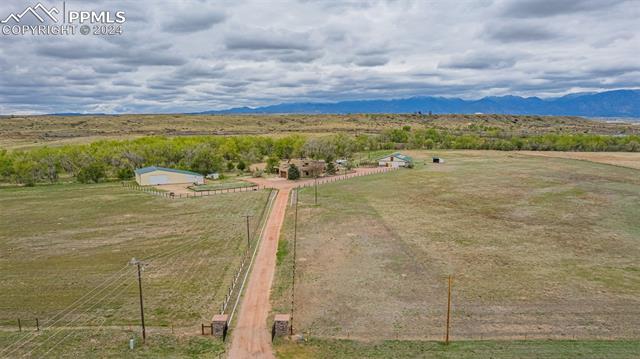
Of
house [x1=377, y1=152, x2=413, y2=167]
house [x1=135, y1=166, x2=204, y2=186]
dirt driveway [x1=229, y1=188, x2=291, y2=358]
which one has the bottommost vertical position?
dirt driveway [x1=229, y1=188, x2=291, y2=358]

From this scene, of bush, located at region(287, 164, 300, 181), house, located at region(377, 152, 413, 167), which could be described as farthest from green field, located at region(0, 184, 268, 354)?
house, located at region(377, 152, 413, 167)

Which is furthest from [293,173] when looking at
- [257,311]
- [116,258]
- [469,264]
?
[257,311]

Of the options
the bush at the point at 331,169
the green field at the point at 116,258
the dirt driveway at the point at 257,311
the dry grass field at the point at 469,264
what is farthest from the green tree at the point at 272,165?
the dirt driveway at the point at 257,311

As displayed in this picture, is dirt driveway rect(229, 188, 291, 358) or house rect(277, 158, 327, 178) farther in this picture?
house rect(277, 158, 327, 178)

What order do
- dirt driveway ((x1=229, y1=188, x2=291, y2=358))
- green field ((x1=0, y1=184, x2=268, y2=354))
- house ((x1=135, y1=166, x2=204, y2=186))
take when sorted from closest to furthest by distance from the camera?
1. dirt driveway ((x1=229, y1=188, x2=291, y2=358))
2. green field ((x1=0, y1=184, x2=268, y2=354))
3. house ((x1=135, y1=166, x2=204, y2=186))

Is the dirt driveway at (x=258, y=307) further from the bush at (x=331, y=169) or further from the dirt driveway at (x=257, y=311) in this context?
the bush at (x=331, y=169)

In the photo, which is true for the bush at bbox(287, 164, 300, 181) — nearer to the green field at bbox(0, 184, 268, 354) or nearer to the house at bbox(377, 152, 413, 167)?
the green field at bbox(0, 184, 268, 354)

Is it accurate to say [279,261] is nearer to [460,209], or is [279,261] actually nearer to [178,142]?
[460,209]
